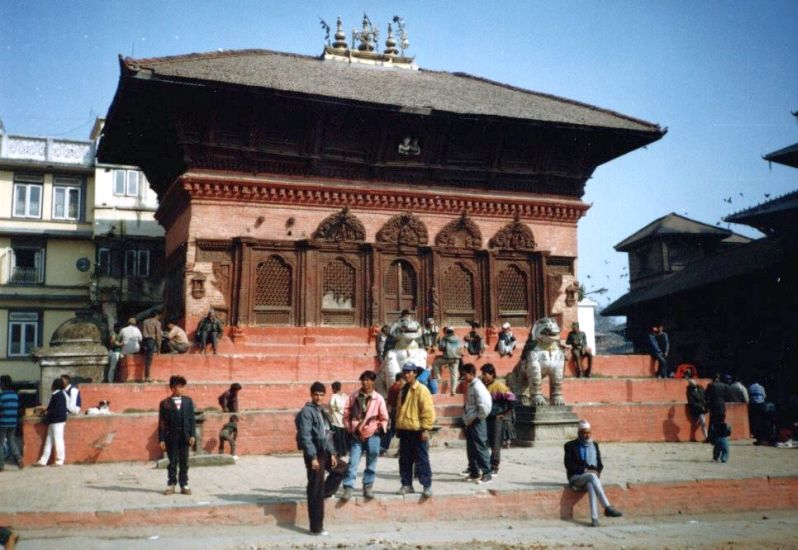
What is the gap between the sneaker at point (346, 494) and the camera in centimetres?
926

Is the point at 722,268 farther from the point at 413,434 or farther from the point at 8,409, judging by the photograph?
the point at 8,409

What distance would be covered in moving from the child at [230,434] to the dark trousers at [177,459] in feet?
11.3

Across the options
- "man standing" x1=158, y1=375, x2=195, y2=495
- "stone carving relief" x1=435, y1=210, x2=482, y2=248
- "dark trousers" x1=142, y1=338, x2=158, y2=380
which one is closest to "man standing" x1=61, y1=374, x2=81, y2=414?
"dark trousers" x1=142, y1=338, x2=158, y2=380

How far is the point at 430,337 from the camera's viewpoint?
796 inches

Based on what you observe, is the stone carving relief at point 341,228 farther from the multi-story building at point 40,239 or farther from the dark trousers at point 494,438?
the multi-story building at point 40,239

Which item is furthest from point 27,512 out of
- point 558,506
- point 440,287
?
point 440,287

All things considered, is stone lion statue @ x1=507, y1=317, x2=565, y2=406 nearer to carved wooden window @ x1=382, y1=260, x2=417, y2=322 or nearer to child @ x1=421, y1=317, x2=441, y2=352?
child @ x1=421, y1=317, x2=441, y2=352

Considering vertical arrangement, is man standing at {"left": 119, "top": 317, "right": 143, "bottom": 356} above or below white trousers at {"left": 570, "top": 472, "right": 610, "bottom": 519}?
above

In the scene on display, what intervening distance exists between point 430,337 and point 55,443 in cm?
1002

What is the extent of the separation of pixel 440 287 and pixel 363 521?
43.9ft

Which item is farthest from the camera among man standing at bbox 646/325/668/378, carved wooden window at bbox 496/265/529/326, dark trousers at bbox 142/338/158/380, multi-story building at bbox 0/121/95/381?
multi-story building at bbox 0/121/95/381

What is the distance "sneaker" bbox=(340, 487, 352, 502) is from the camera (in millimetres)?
9258

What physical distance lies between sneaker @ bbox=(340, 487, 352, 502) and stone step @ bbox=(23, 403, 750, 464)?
5059 millimetres

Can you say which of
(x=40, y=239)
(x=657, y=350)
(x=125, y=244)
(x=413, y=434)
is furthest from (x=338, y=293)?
(x=40, y=239)
